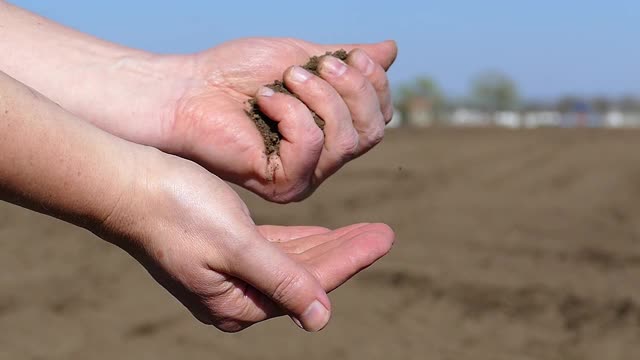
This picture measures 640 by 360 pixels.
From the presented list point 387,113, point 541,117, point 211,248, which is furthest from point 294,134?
point 541,117

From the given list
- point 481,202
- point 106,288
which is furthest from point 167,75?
point 481,202

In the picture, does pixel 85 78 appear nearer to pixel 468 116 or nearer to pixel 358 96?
pixel 358 96

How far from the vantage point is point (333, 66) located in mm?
2184

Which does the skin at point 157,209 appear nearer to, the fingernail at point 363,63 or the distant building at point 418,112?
the fingernail at point 363,63

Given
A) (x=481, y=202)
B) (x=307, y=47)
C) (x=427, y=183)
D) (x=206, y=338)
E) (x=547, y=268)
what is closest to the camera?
(x=307, y=47)

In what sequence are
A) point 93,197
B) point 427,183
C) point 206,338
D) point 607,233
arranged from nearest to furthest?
point 93,197
point 206,338
point 607,233
point 427,183

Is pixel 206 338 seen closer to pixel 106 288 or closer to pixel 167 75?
pixel 106 288

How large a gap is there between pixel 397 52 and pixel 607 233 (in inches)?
104

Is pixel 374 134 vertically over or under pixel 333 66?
under

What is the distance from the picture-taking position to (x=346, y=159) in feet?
7.23

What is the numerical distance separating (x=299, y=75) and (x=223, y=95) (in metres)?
0.24

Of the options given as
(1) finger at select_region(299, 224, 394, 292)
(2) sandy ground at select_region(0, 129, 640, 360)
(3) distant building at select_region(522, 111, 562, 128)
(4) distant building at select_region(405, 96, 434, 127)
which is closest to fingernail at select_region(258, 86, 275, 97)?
(1) finger at select_region(299, 224, 394, 292)

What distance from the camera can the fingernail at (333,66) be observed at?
7.14 ft

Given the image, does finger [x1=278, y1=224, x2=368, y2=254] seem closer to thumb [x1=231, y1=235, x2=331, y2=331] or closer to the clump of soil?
thumb [x1=231, y1=235, x2=331, y2=331]
